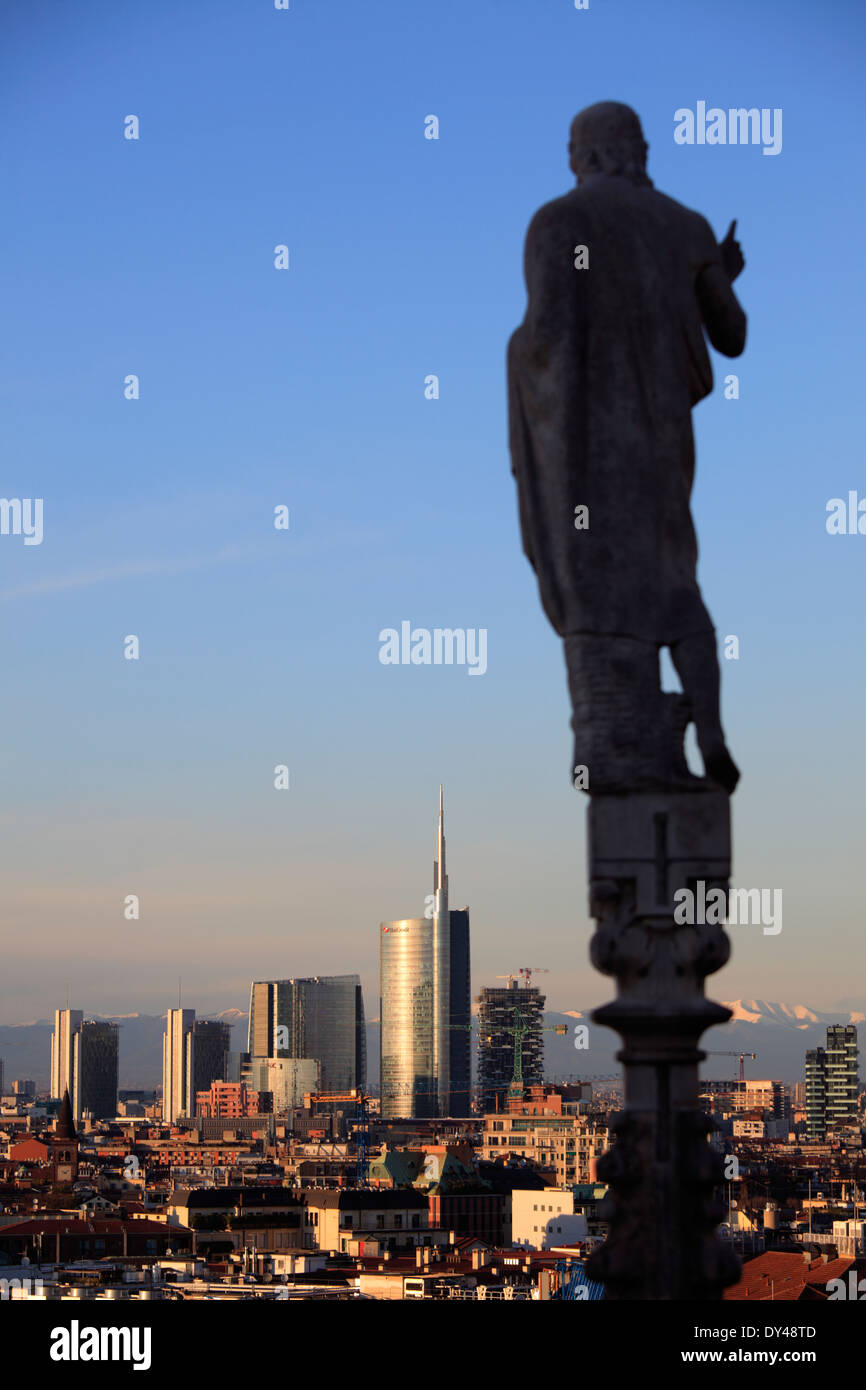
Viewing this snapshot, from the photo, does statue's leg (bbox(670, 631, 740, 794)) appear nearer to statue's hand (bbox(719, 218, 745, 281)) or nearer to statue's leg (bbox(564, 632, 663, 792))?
statue's leg (bbox(564, 632, 663, 792))

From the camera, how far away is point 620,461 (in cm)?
762

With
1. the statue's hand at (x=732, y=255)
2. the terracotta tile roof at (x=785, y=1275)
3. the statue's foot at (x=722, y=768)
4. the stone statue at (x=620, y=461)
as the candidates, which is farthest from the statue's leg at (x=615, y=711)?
the terracotta tile roof at (x=785, y=1275)

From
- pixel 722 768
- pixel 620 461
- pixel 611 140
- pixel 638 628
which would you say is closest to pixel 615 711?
pixel 638 628

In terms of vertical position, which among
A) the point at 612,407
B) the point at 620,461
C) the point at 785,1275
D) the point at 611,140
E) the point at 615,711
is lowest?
the point at 785,1275

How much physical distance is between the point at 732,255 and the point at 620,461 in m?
1.10

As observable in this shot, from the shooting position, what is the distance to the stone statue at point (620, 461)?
24.7 ft

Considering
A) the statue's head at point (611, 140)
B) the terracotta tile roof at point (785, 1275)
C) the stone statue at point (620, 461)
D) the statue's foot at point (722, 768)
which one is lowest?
the terracotta tile roof at point (785, 1275)

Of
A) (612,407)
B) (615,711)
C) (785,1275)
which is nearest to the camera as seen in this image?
(615,711)

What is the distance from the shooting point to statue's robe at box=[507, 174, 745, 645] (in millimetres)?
7562

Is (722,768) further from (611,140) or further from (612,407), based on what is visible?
(611,140)

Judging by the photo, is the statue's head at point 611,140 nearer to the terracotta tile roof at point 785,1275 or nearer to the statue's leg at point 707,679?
the statue's leg at point 707,679

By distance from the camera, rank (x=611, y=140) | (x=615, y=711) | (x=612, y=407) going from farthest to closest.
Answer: (x=611, y=140) < (x=612, y=407) < (x=615, y=711)

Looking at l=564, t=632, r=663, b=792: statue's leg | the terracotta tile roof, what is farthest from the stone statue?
the terracotta tile roof
